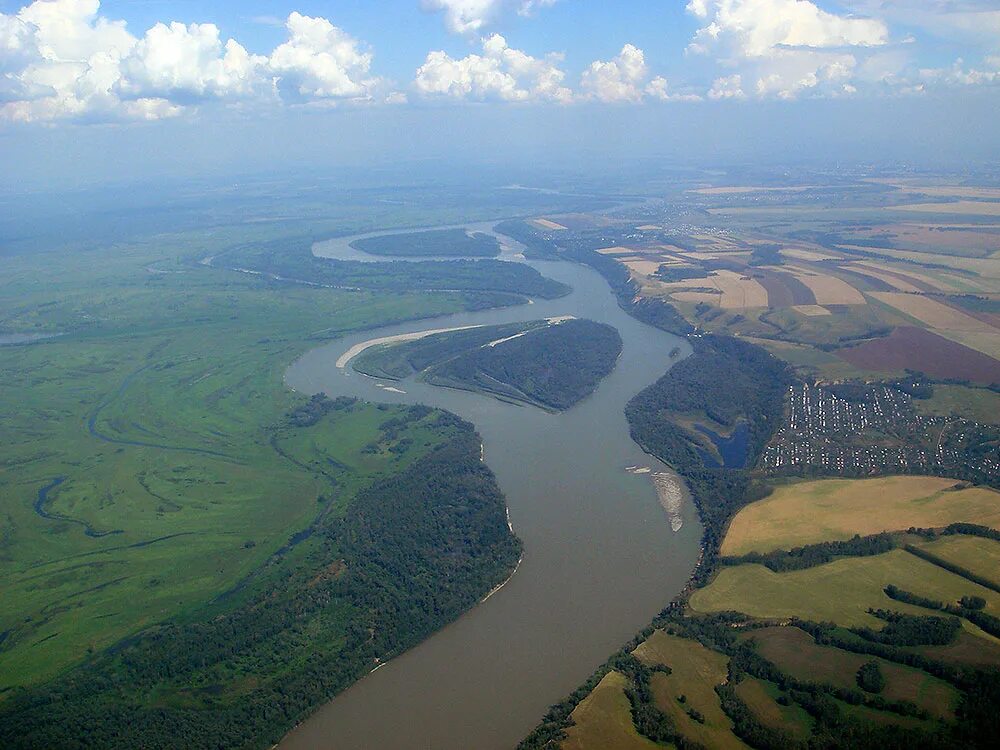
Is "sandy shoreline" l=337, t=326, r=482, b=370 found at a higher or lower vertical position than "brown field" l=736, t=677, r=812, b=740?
lower

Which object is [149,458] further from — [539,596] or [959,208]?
[959,208]

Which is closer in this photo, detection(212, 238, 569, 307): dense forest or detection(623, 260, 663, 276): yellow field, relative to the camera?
detection(212, 238, 569, 307): dense forest

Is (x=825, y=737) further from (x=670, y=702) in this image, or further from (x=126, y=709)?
(x=126, y=709)

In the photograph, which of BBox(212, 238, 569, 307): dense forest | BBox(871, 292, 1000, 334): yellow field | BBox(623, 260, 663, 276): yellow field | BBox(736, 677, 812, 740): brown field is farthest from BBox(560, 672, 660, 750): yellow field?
BBox(623, 260, 663, 276): yellow field

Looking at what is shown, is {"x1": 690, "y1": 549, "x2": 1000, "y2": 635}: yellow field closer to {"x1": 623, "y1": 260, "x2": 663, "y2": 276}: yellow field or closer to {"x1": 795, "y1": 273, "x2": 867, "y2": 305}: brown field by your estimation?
{"x1": 795, "y1": 273, "x2": 867, "y2": 305}: brown field

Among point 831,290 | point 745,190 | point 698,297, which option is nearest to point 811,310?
point 831,290

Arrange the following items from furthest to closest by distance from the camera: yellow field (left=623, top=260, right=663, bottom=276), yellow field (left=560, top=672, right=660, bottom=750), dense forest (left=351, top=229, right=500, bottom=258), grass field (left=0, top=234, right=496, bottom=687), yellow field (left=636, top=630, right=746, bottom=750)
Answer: dense forest (left=351, top=229, right=500, bottom=258) → yellow field (left=623, top=260, right=663, bottom=276) → grass field (left=0, top=234, right=496, bottom=687) → yellow field (left=636, top=630, right=746, bottom=750) → yellow field (left=560, top=672, right=660, bottom=750)
